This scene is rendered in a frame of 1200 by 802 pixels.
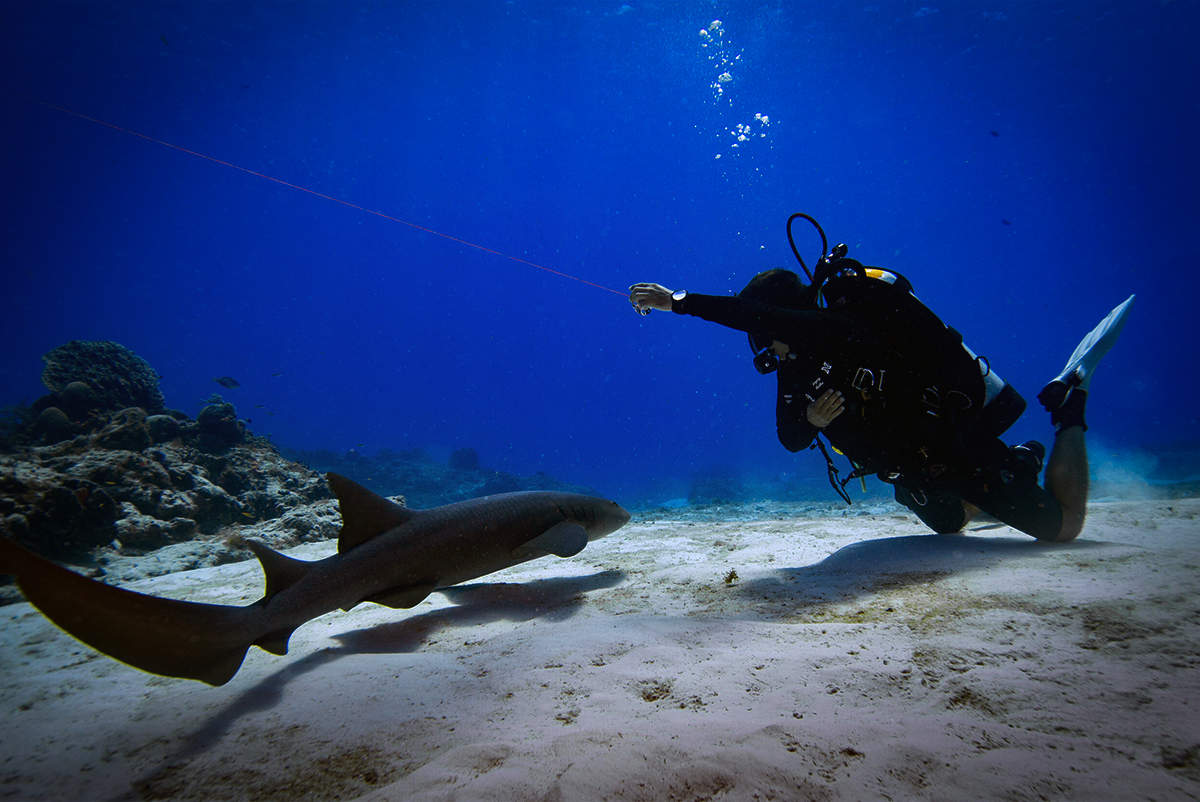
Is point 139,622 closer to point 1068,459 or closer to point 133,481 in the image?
point 1068,459

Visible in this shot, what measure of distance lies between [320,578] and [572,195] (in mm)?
84309

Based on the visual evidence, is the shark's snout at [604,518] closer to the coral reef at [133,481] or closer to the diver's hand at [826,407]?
the diver's hand at [826,407]

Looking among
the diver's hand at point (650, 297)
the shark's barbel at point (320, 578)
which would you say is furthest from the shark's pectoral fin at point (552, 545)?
the diver's hand at point (650, 297)

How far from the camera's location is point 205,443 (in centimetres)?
1027

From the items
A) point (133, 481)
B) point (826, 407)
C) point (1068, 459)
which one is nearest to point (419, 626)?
point (826, 407)

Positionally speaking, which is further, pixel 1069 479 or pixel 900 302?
pixel 1069 479

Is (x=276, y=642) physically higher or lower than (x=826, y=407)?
lower

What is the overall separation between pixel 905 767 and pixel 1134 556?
3.37 metres

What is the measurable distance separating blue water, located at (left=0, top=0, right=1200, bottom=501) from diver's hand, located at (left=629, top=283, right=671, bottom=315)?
13.2 ft

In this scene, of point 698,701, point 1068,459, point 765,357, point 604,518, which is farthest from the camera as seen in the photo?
point 604,518

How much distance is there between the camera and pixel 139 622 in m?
1.94

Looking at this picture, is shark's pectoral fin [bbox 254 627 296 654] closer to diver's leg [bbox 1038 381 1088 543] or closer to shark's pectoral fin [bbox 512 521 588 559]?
shark's pectoral fin [bbox 512 521 588 559]

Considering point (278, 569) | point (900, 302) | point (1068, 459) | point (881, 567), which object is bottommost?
point (881, 567)

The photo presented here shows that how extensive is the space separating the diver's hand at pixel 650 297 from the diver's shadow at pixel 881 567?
2559mm
